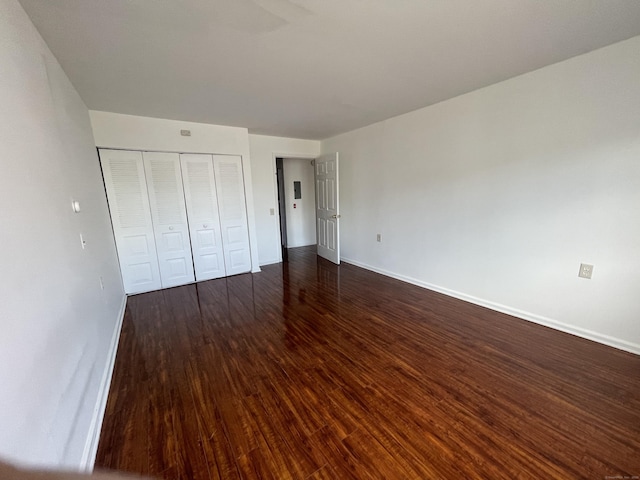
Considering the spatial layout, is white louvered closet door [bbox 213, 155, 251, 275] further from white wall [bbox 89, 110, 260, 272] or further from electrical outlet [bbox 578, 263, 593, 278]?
electrical outlet [bbox 578, 263, 593, 278]

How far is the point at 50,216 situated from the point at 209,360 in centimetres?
150

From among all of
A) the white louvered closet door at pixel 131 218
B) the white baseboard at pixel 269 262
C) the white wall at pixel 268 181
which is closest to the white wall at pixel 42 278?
the white louvered closet door at pixel 131 218

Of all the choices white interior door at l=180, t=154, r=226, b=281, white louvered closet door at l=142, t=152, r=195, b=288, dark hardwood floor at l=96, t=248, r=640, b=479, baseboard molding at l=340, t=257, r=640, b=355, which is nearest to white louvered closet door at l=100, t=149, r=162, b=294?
white louvered closet door at l=142, t=152, r=195, b=288

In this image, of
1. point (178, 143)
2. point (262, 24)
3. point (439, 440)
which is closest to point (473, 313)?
point (439, 440)

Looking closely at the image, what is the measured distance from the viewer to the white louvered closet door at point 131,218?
337cm

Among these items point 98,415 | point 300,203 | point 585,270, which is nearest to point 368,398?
point 98,415

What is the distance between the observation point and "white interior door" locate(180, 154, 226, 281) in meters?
3.88

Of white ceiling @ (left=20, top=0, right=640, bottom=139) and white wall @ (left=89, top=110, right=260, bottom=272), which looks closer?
white ceiling @ (left=20, top=0, right=640, bottom=139)

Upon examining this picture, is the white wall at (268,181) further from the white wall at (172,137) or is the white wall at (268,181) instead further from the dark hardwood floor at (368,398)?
the dark hardwood floor at (368,398)

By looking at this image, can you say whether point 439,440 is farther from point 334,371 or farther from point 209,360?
point 209,360

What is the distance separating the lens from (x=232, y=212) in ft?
14.1

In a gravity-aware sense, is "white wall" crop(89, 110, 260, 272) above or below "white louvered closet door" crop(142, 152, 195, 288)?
above

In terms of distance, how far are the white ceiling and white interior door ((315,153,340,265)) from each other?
179 centimetres

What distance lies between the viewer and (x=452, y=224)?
3.22 meters
